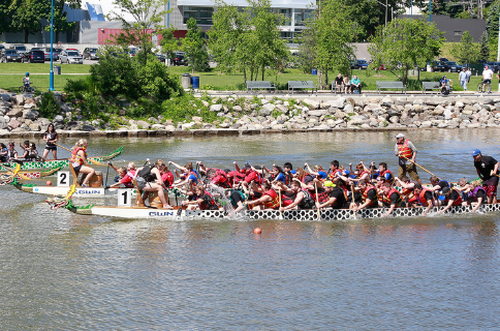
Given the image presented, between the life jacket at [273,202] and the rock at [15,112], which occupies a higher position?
the rock at [15,112]

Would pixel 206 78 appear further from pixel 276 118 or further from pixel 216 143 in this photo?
pixel 216 143

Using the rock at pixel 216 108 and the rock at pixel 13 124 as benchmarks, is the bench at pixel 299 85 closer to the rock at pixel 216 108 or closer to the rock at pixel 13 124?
the rock at pixel 216 108

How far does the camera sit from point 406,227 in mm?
17844

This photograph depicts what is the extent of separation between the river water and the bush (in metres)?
15.5

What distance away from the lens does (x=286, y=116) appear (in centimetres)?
3884

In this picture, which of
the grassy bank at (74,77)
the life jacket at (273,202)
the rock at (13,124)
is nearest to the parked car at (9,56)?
the grassy bank at (74,77)

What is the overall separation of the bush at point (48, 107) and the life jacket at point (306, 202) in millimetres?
21979

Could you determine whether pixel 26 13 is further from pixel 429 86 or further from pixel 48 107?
pixel 429 86

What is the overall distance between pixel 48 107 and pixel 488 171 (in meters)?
25.5

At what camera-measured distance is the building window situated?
8500cm

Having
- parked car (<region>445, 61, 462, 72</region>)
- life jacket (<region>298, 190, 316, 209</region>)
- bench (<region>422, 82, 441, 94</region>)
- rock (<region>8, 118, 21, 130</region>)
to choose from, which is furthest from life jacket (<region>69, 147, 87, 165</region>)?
parked car (<region>445, 61, 462, 72</region>)

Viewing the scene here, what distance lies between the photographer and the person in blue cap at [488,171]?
19047 mm

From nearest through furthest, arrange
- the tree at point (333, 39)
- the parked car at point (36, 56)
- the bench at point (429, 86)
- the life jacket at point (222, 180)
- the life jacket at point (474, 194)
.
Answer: the life jacket at point (474, 194) < the life jacket at point (222, 180) < the tree at point (333, 39) < the bench at point (429, 86) < the parked car at point (36, 56)

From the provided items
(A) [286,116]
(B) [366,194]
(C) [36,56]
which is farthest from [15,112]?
(C) [36,56]
